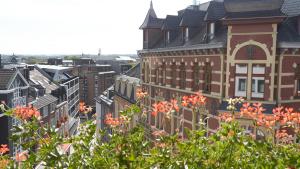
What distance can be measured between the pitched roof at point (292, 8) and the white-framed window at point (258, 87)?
4111 mm

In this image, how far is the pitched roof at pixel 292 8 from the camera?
1778cm

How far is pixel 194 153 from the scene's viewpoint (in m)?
5.00

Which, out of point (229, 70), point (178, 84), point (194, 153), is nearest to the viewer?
point (194, 153)

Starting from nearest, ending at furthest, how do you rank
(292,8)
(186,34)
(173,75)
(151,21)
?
(292,8), (186,34), (173,75), (151,21)

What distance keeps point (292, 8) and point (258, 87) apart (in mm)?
4984

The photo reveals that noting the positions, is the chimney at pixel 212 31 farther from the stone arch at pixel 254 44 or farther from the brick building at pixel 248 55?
the stone arch at pixel 254 44

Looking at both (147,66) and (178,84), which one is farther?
(147,66)

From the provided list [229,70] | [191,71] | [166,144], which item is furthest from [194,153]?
[191,71]

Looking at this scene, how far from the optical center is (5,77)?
29812mm

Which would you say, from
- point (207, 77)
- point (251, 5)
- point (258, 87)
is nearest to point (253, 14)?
point (251, 5)

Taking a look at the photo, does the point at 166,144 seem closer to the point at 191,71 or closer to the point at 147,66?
the point at 191,71

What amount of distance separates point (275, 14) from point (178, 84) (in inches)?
331

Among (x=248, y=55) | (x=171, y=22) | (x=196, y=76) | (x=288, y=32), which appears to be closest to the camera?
(x=248, y=55)

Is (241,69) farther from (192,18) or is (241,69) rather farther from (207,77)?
(192,18)
